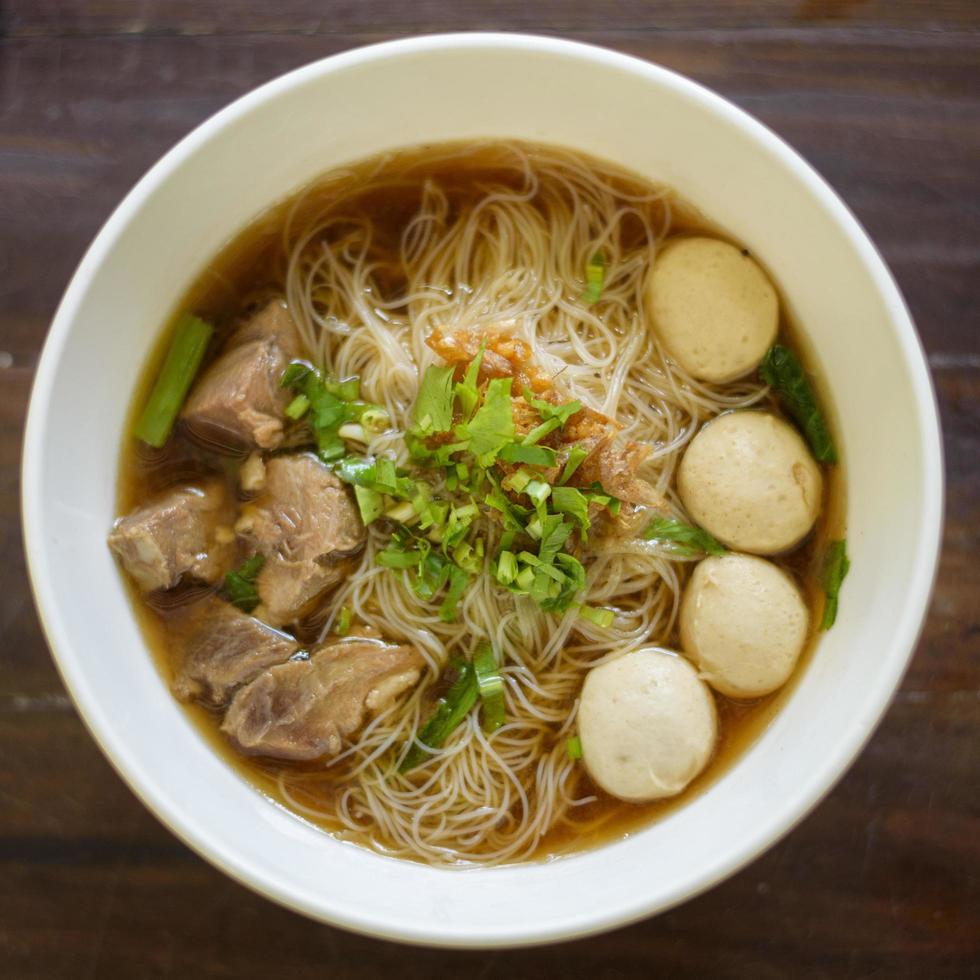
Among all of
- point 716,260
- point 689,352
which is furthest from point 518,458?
point 716,260

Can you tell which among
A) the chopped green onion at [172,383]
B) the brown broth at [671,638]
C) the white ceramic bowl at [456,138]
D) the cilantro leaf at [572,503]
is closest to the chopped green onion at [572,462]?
the cilantro leaf at [572,503]

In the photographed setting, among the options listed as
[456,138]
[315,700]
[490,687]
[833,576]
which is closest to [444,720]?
[490,687]

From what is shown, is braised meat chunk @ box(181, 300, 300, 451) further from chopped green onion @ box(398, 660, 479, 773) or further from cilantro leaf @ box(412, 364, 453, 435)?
chopped green onion @ box(398, 660, 479, 773)

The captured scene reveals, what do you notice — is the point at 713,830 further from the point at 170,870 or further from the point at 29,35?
the point at 29,35

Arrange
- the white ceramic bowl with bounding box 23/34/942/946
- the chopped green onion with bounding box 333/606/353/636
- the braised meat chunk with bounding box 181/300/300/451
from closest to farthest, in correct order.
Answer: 1. the white ceramic bowl with bounding box 23/34/942/946
2. the braised meat chunk with bounding box 181/300/300/451
3. the chopped green onion with bounding box 333/606/353/636

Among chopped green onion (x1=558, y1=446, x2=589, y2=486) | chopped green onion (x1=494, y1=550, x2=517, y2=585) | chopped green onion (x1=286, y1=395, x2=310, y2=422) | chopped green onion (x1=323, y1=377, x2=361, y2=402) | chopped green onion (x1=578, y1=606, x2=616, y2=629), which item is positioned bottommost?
chopped green onion (x1=578, y1=606, x2=616, y2=629)

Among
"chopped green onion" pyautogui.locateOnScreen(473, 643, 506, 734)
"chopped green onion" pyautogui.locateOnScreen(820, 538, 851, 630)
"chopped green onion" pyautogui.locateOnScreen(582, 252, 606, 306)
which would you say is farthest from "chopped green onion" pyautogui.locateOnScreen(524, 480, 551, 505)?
"chopped green onion" pyautogui.locateOnScreen(820, 538, 851, 630)
